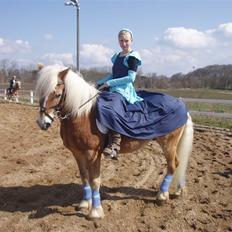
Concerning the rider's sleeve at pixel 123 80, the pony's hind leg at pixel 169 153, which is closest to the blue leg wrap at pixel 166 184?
the pony's hind leg at pixel 169 153

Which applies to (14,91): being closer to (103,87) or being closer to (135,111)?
(103,87)

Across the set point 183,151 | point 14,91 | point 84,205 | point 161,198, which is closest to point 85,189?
point 84,205

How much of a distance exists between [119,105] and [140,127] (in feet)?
1.43

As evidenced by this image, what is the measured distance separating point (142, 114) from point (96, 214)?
4.83ft

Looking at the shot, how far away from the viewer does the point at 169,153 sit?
5.27m

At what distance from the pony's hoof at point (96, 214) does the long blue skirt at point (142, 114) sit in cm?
105

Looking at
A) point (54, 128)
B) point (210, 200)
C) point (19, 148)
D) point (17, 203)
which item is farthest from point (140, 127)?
point (54, 128)

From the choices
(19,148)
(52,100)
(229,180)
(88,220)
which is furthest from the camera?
(19,148)

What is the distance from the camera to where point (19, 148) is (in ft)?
28.3

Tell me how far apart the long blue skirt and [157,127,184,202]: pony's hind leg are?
0.14 metres

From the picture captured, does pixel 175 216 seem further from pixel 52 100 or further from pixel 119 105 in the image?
pixel 52 100

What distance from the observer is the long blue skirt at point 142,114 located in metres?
4.57

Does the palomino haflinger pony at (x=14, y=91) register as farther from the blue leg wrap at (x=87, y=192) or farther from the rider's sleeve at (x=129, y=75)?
the rider's sleeve at (x=129, y=75)

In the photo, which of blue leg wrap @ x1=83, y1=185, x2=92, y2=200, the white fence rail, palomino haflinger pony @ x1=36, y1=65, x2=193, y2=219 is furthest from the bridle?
the white fence rail
